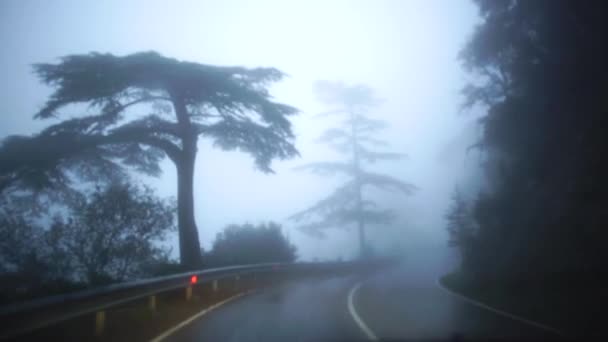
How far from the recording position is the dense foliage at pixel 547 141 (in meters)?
11.6

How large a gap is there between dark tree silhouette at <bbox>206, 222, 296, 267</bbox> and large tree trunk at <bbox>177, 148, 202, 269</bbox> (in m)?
4.59

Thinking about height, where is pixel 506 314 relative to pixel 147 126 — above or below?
below

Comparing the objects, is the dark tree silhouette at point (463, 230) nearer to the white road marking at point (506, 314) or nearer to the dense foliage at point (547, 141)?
the dense foliage at point (547, 141)

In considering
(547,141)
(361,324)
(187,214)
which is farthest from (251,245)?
(547,141)

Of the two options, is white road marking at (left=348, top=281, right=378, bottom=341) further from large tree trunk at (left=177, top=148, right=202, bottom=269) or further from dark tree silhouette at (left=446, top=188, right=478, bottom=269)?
dark tree silhouette at (left=446, top=188, right=478, bottom=269)

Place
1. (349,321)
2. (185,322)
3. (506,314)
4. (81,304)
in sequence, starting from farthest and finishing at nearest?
1. (506,314)
2. (185,322)
3. (349,321)
4. (81,304)

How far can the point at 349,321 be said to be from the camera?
893cm

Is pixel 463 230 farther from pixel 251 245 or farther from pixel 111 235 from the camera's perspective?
pixel 111 235

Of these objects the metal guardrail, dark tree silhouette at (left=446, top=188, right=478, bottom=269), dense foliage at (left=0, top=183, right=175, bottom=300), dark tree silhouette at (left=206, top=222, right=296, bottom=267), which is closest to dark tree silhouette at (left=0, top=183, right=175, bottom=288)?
dense foliage at (left=0, top=183, right=175, bottom=300)

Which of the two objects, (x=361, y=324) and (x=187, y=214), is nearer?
(x=361, y=324)

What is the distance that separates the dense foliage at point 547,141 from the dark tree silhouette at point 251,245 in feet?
39.5

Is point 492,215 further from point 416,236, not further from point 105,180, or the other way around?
point 416,236

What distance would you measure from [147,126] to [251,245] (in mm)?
10118

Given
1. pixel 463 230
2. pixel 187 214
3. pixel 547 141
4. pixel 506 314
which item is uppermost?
pixel 547 141
